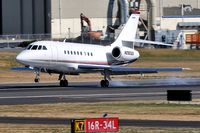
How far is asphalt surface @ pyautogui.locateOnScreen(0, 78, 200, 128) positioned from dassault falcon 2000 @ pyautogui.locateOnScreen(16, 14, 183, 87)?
1.18m

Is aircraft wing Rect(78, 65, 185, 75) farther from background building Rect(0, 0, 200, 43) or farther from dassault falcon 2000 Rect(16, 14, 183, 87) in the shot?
background building Rect(0, 0, 200, 43)

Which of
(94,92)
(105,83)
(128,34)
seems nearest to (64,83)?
(105,83)

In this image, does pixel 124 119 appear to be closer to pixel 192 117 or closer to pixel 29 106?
pixel 192 117

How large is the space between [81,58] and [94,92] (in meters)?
6.40

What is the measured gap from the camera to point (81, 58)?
54.8 metres

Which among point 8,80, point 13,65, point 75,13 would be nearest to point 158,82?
point 8,80

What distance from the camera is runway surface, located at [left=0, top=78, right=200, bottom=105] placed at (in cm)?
4328

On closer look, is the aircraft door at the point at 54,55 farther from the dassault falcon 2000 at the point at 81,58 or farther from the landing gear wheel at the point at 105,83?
the landing gear wheel at the point at 105,83

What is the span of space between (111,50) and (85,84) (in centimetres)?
320

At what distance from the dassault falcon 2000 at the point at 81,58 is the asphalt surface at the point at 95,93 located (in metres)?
1.18

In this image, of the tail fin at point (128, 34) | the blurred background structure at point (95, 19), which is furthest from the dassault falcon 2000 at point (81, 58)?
the blurred background structure at point (95, 19)

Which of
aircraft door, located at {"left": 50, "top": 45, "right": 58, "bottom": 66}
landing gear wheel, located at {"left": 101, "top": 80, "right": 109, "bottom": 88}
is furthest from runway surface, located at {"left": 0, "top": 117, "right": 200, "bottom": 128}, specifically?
landing gear wheel, located at {"left": 101, "top": 80, "right": 109, "bottom": 88}

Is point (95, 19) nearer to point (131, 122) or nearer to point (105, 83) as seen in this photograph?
point (105, 83)

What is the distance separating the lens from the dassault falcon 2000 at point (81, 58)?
172 feet
